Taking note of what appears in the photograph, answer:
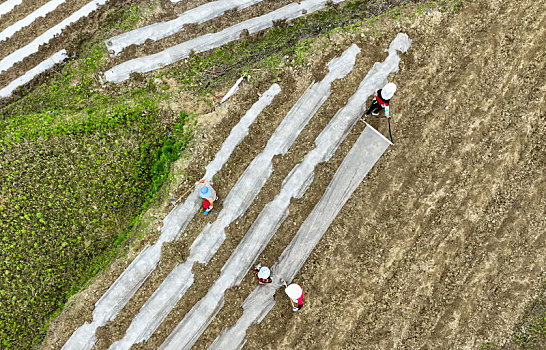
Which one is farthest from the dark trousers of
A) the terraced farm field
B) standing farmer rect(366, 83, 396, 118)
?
the terraced farm field

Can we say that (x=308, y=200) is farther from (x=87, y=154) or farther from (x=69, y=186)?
(x=69, y=186)

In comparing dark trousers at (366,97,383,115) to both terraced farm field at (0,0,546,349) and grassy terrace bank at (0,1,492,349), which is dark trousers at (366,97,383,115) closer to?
terraced farm field at (0,0,546,349)

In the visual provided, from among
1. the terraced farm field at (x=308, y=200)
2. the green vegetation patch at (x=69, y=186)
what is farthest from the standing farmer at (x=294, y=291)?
the green vegetation patch at (x=69, y=186)

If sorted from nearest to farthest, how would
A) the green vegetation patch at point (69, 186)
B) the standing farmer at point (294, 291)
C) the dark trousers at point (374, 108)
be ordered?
the standing farmer at point (294, 291) → the dark trousers at point (374, 108) → the green vegetation patch at point (69, 186)

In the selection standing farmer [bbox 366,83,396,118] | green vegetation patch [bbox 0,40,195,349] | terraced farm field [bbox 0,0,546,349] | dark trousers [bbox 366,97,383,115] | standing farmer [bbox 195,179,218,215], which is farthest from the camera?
terraced farm field [bbox 0,0,546,349]

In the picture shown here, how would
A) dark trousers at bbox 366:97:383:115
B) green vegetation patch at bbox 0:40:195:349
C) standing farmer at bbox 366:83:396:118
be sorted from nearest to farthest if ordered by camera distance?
1. standing farmer at bbox 366:83:396:118
2. dark trousers at bbox 366:97:383:115
3. green vegetation patch at bbox 0:40:195:349

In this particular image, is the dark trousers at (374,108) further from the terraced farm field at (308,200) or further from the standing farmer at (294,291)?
the standing farmer at (294,291)
